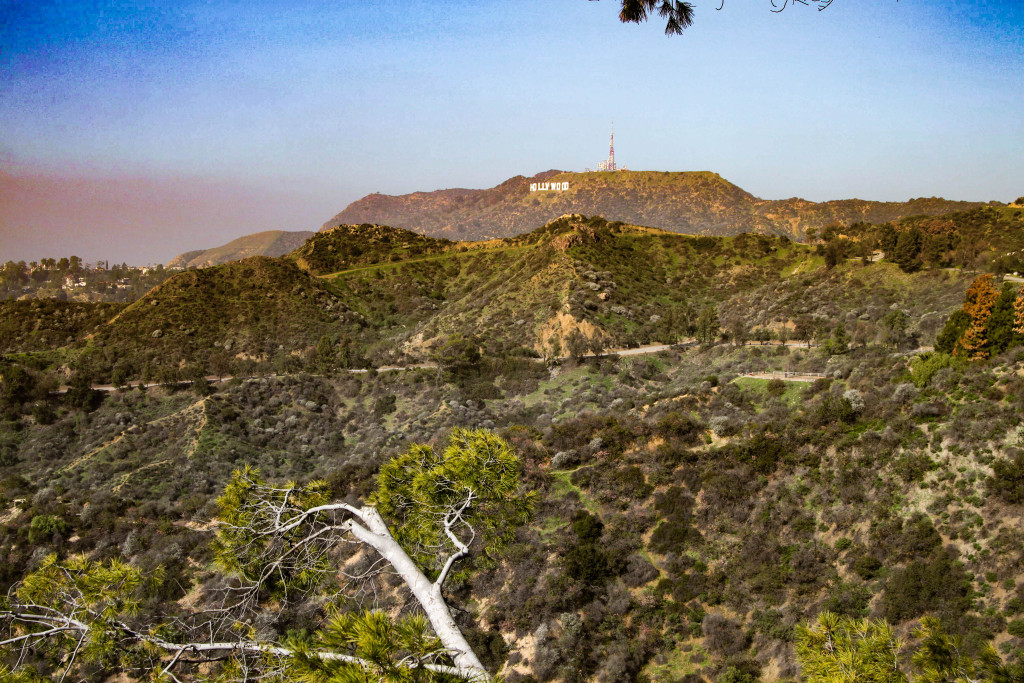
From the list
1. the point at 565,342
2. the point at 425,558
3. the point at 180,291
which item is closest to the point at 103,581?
the point at 425,558

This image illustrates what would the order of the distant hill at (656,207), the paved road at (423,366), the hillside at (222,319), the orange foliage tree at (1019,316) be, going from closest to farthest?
the orange foliage tree at (1019,316), the paved road at (423,366), the hillside at (222,319), the distant hill at (656,207)

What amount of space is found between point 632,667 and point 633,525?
5390 millimetres

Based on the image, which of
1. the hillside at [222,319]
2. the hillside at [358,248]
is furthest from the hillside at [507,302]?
the hillside at [358,248]

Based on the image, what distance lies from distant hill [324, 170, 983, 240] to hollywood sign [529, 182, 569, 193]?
125 centimetres

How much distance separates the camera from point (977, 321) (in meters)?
20.7

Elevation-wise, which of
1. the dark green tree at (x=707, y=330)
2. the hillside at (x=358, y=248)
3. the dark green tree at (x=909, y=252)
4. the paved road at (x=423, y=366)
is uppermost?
the hillside at (x=358, y=248)

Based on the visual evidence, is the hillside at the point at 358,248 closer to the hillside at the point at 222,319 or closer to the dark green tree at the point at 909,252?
the hillside at the point at 222,319

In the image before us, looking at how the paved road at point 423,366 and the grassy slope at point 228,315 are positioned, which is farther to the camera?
the grassy slope at point 228,315

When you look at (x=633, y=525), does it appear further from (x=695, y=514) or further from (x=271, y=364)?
(x=271, y=364)

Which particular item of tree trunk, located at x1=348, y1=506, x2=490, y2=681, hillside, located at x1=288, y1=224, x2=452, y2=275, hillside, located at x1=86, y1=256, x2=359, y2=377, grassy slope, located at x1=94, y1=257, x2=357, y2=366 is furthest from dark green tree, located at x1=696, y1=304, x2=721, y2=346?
hillside, located at x1=288, y1=224, x2=452, y2=275

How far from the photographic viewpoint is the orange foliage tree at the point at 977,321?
20.4 meters

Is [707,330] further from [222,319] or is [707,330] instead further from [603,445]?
[222,319]

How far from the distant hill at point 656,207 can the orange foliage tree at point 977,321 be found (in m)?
86.7

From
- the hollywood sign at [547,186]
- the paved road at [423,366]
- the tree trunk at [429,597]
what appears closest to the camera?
the tree trunk at [429,597]
